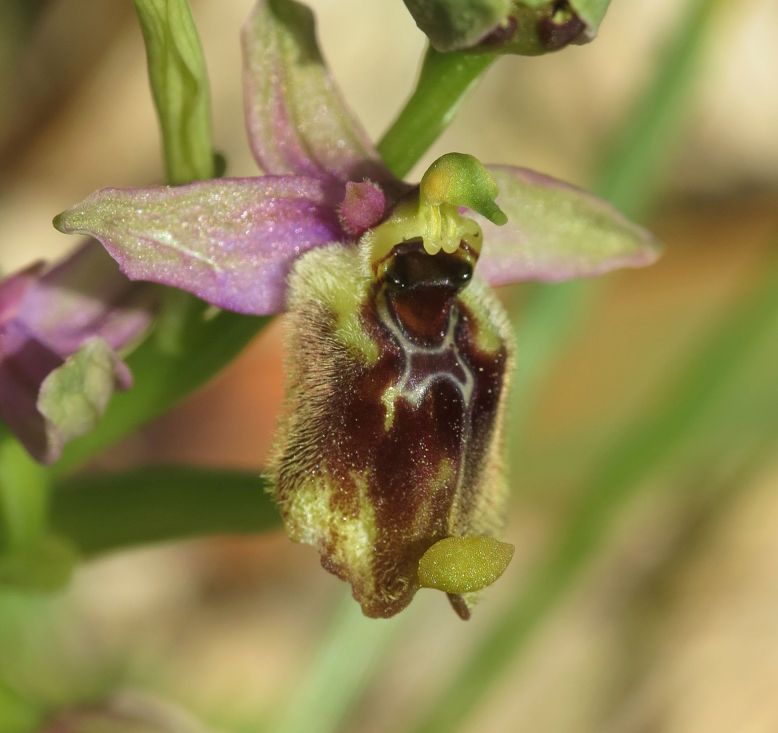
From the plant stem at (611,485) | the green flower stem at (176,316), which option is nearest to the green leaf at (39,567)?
the green flower stem at (176,316)

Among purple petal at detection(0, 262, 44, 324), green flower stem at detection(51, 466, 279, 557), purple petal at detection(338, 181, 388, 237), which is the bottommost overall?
green flower stem at detection(51, 466, 279, 557)

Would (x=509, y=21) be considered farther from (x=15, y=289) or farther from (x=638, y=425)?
(x=638, y=425)

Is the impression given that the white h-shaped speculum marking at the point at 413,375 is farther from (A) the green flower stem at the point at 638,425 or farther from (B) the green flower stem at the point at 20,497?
(A) the green flower stem at the point at 638,425

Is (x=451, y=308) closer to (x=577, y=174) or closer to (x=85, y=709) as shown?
(x=85, y=709)

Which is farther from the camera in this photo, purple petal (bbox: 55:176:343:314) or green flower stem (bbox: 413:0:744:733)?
green flower stem (bbox: 413:0:744:733)

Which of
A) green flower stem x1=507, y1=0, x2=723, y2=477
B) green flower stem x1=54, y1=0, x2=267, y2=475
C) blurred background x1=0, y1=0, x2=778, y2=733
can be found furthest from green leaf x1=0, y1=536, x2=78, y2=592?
green flower stem x1=507, y1=0, x2=723, y2=477

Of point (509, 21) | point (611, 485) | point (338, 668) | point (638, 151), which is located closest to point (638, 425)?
point (611, 485)

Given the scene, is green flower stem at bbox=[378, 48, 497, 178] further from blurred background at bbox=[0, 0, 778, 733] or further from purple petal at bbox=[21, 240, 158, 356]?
blurred background at bbox=[0, 0, 778, 733]
